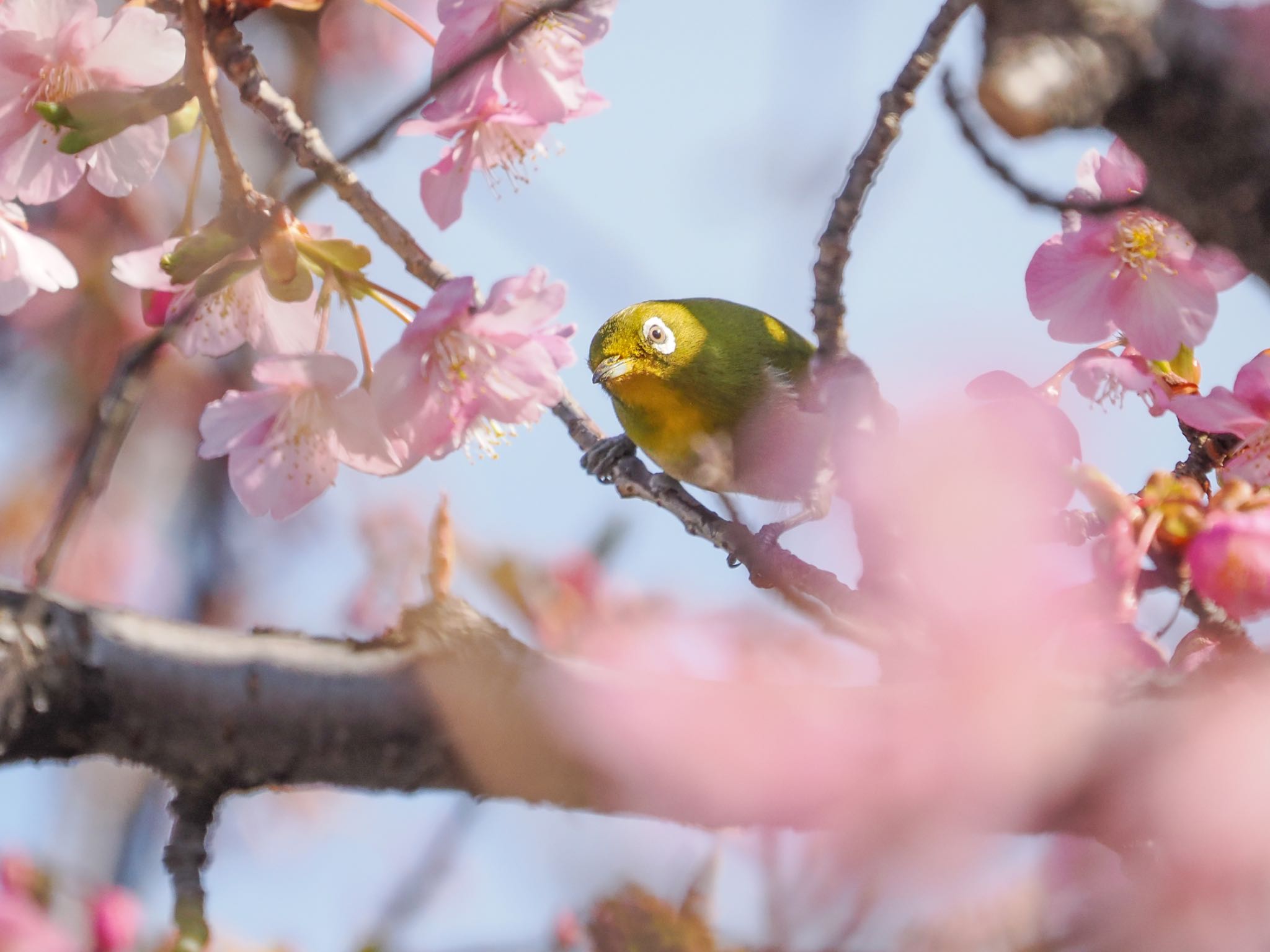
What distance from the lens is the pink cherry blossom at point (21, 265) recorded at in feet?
5.11

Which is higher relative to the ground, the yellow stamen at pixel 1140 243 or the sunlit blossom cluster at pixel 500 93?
the sunlit blossom cluster at pixel 500 93

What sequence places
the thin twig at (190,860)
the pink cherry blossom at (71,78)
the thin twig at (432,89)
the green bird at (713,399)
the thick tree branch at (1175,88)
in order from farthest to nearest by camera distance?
the green bird at (713,399)
the pink cherry blossom at (71,78)
the thin twig at (190,860)
the thin twig at (432,89)
the thick tree branch at (1175,88)

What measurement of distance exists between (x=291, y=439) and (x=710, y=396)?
138 cm

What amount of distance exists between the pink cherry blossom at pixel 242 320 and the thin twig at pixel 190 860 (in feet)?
1.95

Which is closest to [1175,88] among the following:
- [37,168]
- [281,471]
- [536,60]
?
[536,60]

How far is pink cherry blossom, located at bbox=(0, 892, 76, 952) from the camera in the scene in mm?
1782

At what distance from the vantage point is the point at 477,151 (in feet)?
5.52

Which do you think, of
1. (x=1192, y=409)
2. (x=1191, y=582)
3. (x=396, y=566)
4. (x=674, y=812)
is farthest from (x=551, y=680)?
(x=396, y=566)

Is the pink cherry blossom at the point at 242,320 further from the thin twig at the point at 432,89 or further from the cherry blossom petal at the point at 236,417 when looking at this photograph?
the thin twig at the point at 432,89

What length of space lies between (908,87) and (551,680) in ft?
2.44

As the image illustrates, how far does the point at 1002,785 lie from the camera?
3.90 feet

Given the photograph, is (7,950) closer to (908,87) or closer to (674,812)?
(674,812)

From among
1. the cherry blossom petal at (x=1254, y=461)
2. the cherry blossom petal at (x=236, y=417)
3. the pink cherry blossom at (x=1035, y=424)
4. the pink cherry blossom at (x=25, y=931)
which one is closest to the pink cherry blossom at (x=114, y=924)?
the pink cherry blossom at (x=25, y=931)

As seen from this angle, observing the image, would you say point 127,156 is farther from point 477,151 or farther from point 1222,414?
point 1222,414
